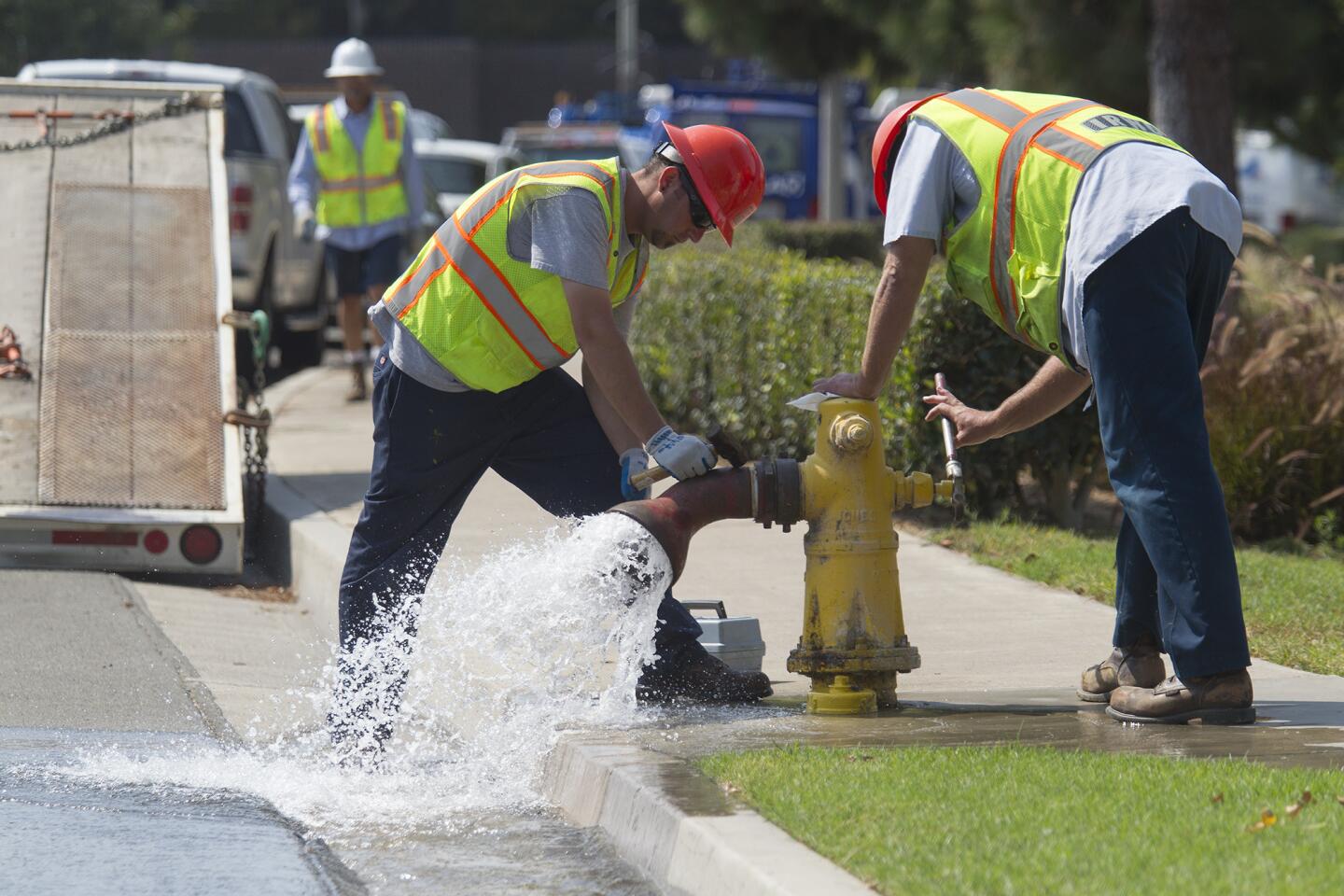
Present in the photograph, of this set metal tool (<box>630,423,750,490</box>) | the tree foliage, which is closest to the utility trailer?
metal tool (<box>630,423,750,490</box>)

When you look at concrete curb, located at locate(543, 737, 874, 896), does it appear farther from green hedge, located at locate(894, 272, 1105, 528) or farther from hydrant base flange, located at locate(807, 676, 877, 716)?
green hedge, located at locate(894, 272, 1105, 528)

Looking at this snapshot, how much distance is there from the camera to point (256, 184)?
12805mm

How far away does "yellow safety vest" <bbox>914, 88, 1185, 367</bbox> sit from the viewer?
15.3ft

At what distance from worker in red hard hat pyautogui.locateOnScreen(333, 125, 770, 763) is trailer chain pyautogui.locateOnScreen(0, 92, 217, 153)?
423cm

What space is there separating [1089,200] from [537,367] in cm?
148

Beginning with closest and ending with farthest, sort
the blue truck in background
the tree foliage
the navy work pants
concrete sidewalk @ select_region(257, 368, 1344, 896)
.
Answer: concrete sidewalk @ select_region(257, 368, 1344, 896)
the navy work pants
the tree foliage
the blue truck in background

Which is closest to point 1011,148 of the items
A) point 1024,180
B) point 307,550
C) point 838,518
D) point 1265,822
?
point 1024,180

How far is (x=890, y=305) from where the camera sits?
475cm

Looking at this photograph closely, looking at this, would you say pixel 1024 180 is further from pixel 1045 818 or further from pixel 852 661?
pixel 1045 818

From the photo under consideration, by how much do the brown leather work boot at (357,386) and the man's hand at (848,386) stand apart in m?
7.48

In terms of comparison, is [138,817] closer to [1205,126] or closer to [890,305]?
[890,305]

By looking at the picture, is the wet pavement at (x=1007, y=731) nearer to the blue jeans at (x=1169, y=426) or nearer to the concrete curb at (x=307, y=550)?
the blue jeans at (x=1169, y=426)

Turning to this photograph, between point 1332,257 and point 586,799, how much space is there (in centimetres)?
2076

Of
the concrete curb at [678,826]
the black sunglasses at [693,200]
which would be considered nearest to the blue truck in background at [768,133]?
the black sunglasses at [693,200]
